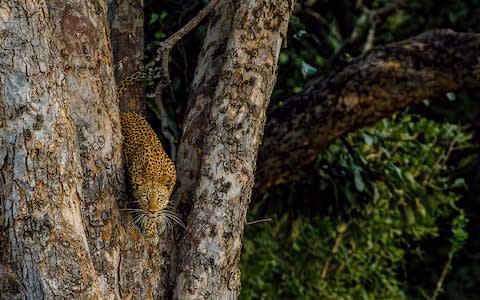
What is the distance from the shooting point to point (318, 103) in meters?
3.37

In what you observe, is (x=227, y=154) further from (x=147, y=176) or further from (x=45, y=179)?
(x=45, y=179)

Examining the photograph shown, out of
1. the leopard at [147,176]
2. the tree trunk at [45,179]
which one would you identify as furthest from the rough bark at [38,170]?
the leopard at [147,176]

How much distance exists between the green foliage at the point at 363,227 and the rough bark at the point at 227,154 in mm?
1646

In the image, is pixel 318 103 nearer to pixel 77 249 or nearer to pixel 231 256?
pixel 231 256

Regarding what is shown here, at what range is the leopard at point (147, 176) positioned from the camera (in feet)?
7.46

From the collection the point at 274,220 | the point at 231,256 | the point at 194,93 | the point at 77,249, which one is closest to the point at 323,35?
the point at 274,220

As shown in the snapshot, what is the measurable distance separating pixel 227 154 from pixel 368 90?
3.64ft

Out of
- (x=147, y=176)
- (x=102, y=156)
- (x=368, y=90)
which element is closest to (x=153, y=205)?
(x=147, y=176)

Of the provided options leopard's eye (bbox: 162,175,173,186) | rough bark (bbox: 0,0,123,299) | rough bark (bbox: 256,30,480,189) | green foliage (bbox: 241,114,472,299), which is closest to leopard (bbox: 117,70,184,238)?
leopard's eye (bbox: 162,175,173,186)

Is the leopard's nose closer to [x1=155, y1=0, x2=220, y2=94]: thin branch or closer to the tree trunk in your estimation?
the tree trunk

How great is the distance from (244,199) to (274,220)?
81.4 inches

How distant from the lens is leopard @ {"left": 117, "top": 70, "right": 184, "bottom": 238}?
2273mm

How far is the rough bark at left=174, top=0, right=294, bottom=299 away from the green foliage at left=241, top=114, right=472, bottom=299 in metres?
1.65

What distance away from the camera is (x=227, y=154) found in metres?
2.35
